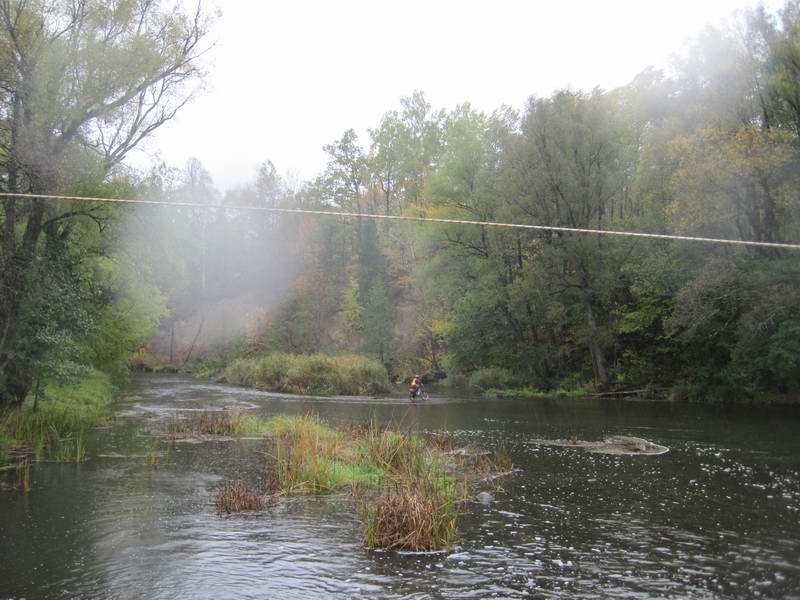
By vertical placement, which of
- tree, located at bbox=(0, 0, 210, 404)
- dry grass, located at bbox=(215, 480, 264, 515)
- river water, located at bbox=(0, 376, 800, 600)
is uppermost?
tree, located at bbox=(0, 0, 210, 404)

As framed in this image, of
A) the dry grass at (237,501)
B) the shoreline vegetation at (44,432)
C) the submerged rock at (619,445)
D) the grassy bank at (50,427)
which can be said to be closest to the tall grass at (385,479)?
the dry grass at (237,501)

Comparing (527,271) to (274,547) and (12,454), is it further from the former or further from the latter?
(274,547)

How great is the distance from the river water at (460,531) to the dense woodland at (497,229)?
5451mm

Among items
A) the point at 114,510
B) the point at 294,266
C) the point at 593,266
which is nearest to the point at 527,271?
the point at 593,266

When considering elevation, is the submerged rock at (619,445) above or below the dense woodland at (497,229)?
below

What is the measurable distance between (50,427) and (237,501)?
1011 centimetres

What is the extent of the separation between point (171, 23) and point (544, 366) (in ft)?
103

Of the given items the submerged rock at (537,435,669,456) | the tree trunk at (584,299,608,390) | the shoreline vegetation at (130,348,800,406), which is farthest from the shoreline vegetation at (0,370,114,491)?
the tree trunk at (584,299,608,390)

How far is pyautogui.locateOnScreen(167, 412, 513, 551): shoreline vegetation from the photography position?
367 inches

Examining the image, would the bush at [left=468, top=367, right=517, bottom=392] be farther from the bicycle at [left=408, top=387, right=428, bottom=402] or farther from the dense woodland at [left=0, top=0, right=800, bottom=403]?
the bicycle at [left=408, top=387, right=428, bottom=402]

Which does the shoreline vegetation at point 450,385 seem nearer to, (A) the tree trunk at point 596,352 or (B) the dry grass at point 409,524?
(A) the tree trunk at point 596,352

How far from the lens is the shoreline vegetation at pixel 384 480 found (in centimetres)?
933

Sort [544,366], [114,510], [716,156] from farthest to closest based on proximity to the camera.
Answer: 1. [544,366]
2. [716,156]
3. [114,510]

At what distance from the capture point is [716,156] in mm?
29047
